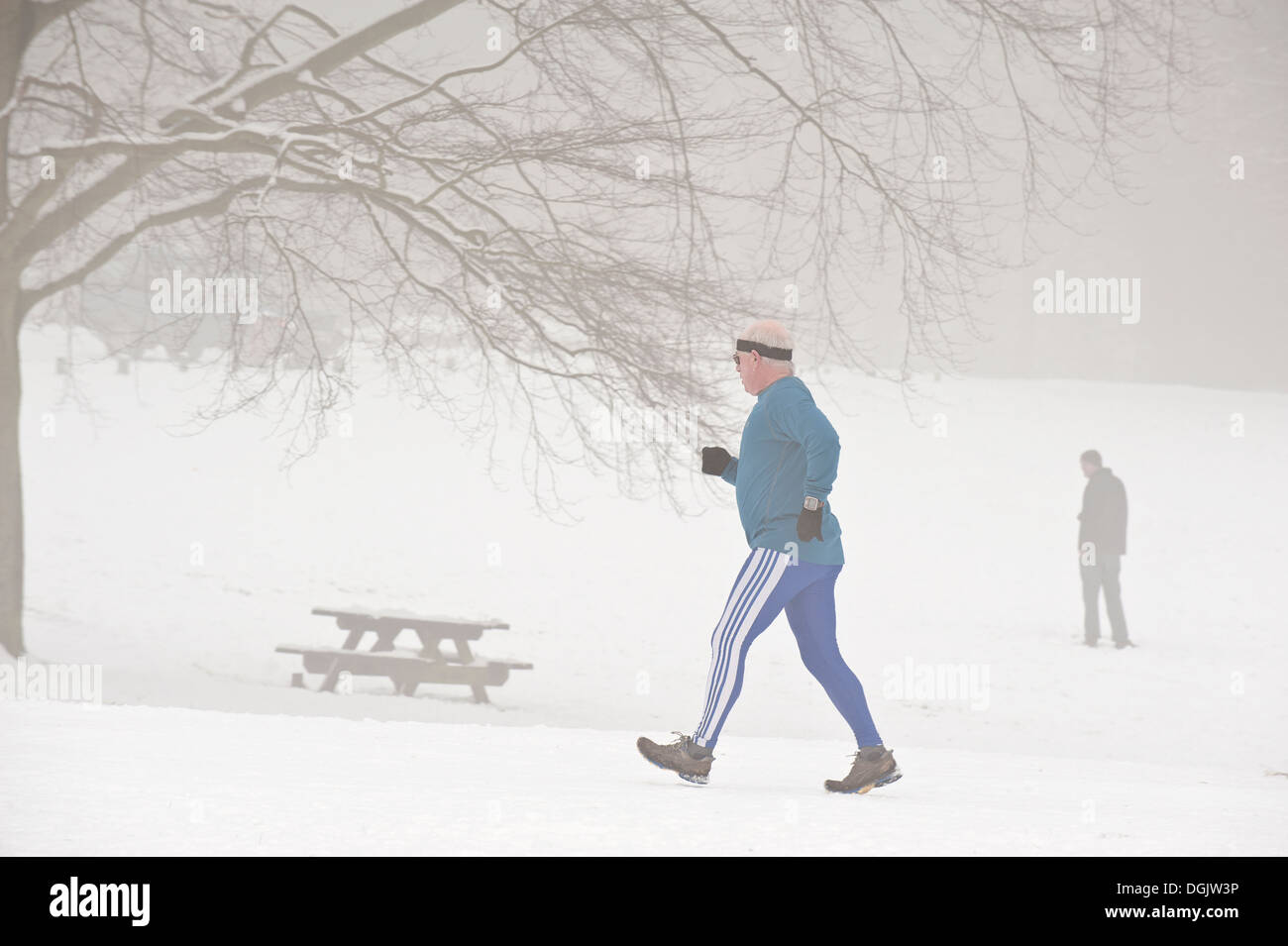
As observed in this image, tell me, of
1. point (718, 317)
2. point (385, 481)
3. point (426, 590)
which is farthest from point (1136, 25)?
point (385, 481)

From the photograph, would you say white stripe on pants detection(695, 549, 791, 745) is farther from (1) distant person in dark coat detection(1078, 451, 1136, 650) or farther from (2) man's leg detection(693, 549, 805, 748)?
(1) distant person in dark coat detection(1078, 451, 1136, 650)

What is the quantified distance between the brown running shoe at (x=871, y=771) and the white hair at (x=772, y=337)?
1551 mm

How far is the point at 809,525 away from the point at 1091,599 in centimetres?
1060

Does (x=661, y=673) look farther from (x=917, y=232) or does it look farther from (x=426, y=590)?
(x=917, y=232)

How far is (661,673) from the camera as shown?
13.2m

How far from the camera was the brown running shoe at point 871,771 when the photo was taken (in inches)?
195

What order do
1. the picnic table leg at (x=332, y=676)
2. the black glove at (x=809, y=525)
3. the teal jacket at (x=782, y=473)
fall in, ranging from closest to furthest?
the black glove at (x=809, y=525)
the teal jacket at (x=782, y=473)
the picnic table leg at (x=332, y=676)

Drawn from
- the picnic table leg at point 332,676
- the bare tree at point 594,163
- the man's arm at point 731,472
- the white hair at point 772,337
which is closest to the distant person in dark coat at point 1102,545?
the bare tree at point 594,163

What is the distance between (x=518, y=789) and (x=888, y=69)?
249 inches

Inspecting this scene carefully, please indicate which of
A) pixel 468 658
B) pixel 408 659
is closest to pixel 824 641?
pixel 408 659

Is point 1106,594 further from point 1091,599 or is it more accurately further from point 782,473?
point 782,473

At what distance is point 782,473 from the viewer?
4.80 m

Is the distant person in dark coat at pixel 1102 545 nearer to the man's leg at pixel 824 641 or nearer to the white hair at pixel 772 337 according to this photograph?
the man's leg at pixel 824 641

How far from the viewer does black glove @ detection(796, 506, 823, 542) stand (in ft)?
14.8
